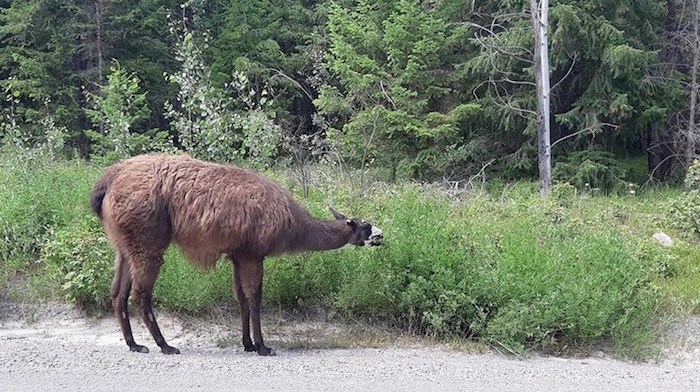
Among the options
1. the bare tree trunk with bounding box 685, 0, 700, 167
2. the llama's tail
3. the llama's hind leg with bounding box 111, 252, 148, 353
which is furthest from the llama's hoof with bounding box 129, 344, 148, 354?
the bare tree trunk with bounding box 685, 0, 700, 167

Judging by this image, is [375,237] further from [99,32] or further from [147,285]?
[99,32]

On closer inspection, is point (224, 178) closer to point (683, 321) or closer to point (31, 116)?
point (683, 321)


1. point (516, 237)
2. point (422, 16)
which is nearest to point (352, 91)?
point (422, 16)

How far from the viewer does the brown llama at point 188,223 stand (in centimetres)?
622

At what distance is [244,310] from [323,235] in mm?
1070

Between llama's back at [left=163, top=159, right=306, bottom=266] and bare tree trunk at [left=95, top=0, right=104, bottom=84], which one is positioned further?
bare tree trunk at [left=95, top=0, right=104, bottom=84]

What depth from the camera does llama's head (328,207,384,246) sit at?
7070 mm

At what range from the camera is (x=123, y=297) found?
6492 millimetres

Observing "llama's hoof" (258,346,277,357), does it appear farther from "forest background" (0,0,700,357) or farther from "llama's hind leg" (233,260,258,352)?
"forest background" (0,0,700,357)

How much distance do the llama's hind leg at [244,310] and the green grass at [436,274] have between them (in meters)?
0.84

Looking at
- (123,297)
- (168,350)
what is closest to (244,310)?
(168,350)

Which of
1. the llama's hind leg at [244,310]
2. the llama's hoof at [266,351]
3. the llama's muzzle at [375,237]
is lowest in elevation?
the llama's hoof at [266,351]

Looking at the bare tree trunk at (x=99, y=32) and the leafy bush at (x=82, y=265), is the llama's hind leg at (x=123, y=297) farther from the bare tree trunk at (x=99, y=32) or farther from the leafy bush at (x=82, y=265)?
the bare tree trunk at (x=99, y=32)

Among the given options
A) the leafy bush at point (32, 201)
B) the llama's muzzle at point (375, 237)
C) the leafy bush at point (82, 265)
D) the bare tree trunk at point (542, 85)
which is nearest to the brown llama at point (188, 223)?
the llama's muzzle at point (375, 237)
